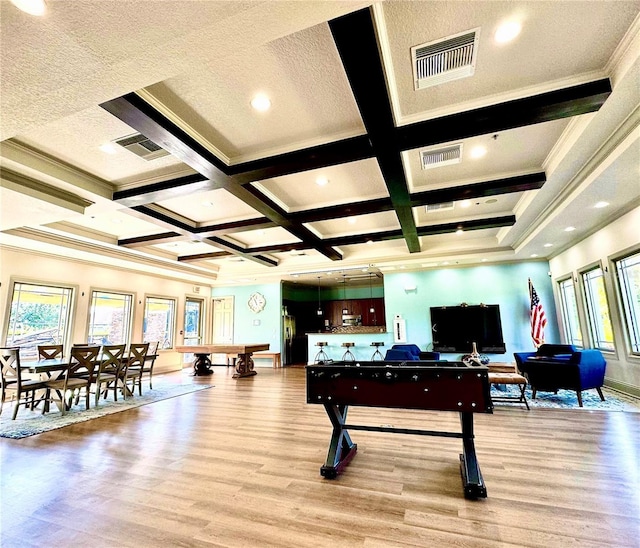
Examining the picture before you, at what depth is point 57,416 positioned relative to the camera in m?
4.74

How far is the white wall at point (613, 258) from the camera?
5008 mm

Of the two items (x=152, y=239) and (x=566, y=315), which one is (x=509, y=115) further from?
(x=152, y=239)

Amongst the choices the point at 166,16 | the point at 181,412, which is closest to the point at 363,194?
the point at 166,16

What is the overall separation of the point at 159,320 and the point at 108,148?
749 cm

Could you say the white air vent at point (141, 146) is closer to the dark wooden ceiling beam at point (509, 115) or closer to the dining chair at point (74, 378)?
the dark wooden ceiling beam at point (509, 115)

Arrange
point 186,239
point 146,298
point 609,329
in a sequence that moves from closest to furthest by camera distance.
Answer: point 609,329 < point 186,239 < point 146,298

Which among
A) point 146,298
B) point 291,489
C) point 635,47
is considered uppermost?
point 635,47

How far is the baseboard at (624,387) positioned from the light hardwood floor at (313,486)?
1246mm

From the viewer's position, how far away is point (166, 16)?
167 centimetres

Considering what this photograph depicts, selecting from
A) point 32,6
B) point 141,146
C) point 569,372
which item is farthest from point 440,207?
point 32,6

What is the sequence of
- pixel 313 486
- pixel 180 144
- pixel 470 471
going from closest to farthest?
pixel 470 471
pixel 313 486
pixel 180 144

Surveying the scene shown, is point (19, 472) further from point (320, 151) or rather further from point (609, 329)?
point (609, 329)

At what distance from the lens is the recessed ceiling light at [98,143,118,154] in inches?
142

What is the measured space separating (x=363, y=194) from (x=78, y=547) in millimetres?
4860
